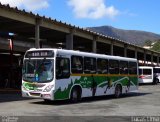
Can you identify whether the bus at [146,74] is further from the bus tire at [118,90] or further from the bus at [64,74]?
the bus at [64,74]

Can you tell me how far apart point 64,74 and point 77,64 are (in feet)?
4.89

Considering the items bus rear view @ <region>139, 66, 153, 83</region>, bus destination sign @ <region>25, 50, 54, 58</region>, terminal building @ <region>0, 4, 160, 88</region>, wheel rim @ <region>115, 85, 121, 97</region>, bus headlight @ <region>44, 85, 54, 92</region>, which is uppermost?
terminal building @ <region>0, 4, 160, 88</region>

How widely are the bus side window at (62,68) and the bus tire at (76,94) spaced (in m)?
1.16

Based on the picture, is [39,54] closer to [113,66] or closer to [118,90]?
[113,66]

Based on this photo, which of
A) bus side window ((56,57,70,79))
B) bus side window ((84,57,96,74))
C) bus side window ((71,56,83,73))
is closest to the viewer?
bus side window ((56,57,70,79))

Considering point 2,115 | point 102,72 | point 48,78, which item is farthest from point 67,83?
point 2,115

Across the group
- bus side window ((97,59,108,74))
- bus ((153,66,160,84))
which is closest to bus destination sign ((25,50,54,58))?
bus side window ((97,59,108,74))

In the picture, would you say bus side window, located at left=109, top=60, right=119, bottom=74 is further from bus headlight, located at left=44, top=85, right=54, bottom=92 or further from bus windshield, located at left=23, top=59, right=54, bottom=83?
bus headlight, located at left=44, top=85, right=54, bottom=92

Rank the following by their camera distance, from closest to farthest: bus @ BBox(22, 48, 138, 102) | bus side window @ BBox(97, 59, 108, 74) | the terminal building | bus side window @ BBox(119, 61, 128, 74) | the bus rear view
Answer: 1. bus @ BBox(22, 48, 138, 102)
2. bus side window @ BBox(97, 59, 108, 74)
3. bus side window @ BBox(119, 61, 128, 74)
4. the terminal building
5. the bus rear view

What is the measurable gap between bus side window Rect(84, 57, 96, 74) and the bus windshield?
3.22 meters

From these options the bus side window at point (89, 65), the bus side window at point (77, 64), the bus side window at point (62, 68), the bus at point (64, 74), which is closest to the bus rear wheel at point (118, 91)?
the bus at point (64, 74)

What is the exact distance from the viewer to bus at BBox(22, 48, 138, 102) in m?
19.2

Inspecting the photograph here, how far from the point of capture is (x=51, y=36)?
47062 mm

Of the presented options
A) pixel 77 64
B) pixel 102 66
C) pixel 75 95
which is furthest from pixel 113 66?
pixel 75 95
